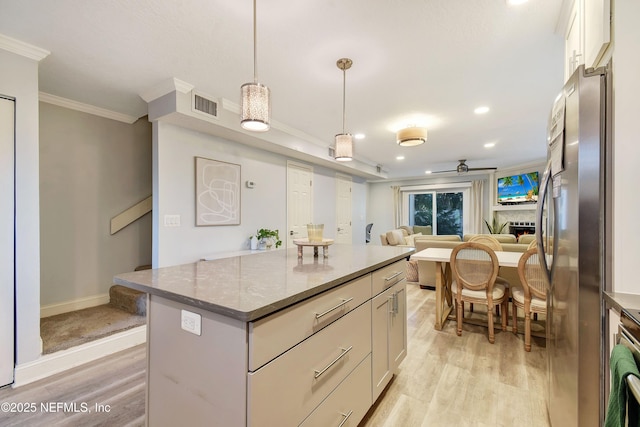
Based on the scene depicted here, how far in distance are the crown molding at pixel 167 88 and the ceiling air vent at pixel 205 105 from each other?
110 mm

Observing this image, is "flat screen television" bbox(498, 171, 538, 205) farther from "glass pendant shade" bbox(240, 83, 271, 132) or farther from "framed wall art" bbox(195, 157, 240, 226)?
"glass pendant shade" bbox(240, 83, 271, 132)

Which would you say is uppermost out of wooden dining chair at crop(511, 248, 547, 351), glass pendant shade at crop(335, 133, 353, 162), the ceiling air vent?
the ceiling air vent

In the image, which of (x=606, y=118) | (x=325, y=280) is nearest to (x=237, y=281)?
(x=325, y=280)

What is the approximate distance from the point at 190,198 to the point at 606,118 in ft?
10.8

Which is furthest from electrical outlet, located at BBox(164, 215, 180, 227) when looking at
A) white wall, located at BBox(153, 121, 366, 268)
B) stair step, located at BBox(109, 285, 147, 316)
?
stair step, located at BBox(109, 285, 147, 316)

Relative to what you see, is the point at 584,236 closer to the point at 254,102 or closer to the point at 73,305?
the point at 254,102

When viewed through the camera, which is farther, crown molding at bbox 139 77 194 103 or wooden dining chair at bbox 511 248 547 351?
crown molding at bbox 139 77 194 103

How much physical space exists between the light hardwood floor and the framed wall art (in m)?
1.51

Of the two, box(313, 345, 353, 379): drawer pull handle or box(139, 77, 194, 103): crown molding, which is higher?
box(139, 77, 194, 103): crown molding

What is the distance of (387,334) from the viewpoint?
5.87 ft

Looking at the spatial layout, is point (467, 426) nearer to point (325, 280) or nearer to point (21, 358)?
point (325, 280)

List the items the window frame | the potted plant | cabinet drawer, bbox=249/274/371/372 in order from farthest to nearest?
the window frame, the potted plant, cabinet drawer, bbox=249/274/371/372

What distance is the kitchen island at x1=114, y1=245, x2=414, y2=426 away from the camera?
87cm

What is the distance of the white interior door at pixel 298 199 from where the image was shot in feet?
14.9
